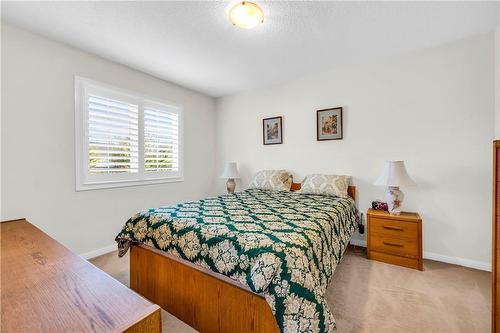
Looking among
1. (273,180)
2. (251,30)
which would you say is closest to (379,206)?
(273,180)

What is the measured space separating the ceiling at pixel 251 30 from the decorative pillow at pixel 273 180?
1527mm

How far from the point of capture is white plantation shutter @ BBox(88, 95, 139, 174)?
260 centimetres

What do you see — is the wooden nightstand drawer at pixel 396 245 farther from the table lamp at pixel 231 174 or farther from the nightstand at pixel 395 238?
the table lamp at pixel 231 174

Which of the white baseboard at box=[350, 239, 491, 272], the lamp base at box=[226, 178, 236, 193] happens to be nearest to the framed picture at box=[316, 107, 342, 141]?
the lamp base at box=[226, 178, 236, 193]

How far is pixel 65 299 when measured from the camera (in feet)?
2.03

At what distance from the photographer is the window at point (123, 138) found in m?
2.53

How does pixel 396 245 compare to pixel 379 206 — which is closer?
pixel 396 245

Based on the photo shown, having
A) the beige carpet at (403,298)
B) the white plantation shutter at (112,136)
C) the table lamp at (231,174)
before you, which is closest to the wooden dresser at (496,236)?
the beige carpet at (403,298)

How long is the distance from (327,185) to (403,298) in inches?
53.3

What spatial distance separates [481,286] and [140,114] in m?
4.20

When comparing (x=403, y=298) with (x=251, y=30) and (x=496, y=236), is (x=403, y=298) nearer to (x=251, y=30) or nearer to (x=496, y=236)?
(x=496, y=236)

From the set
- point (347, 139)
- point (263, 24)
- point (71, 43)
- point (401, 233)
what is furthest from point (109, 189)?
point (401, 233)

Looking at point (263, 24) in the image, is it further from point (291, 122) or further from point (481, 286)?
point (481, 286)

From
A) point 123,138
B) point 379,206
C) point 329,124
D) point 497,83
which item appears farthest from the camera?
point 329,124
